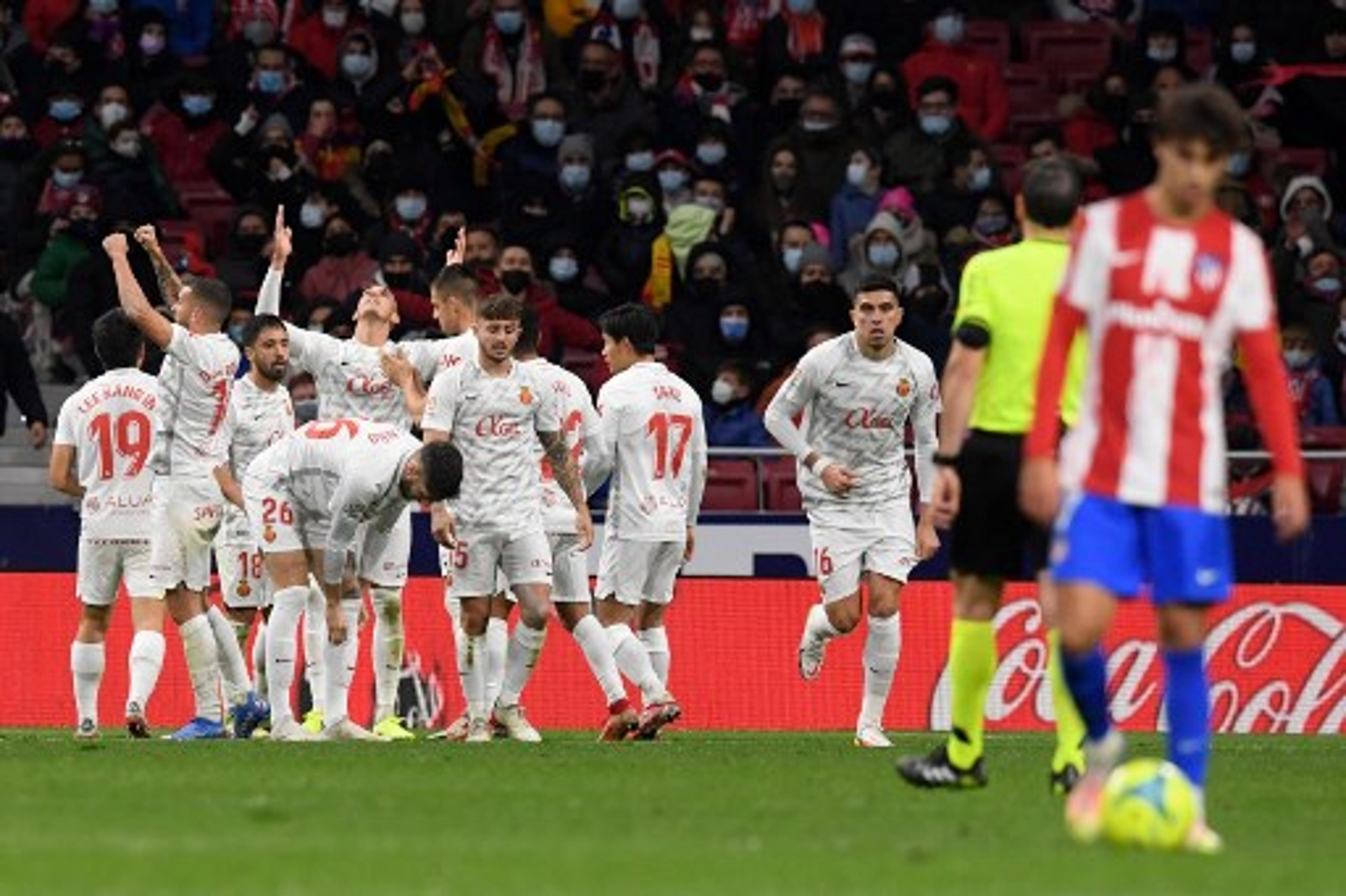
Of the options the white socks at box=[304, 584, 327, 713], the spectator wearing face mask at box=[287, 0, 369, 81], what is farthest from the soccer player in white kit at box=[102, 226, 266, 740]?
the spectator wearing face mask at box=[287, 0, 369, 81]

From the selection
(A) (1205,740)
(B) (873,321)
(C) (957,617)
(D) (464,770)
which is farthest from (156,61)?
(A) (1205,740)

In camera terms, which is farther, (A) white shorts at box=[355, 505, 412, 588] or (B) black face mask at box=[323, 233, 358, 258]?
(B) black face mask at box=[323, 233, 358, 258]

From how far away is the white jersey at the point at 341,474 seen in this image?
1766cm

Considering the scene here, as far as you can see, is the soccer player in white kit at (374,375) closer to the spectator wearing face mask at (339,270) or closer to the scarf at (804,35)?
the spectator wearing face mask at (339,270)

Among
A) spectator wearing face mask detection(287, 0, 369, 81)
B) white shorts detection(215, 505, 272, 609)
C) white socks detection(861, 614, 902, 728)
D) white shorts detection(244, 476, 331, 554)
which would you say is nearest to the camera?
white shorts detection(244, 476, 331, 554)

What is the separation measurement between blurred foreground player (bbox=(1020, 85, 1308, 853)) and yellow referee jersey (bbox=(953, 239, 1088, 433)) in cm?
222

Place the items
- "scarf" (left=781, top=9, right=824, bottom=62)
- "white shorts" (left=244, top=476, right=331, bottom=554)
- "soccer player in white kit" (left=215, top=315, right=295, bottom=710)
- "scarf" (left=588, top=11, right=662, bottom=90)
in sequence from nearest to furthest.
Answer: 1. "white shorts" (left=244, top=476, right=331, bottom=554)
2. "soccer player in white kit" (left=215, top=315, right=295, bottom=710)
3. "scarf" (left=588, top=11, right=662, bottom=90)
4. "scarf" (left=781, top=9, right=824, bottom=62)

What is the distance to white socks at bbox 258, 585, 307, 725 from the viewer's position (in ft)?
60.1

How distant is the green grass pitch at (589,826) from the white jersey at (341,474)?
1167mm

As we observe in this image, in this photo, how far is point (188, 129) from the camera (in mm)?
29438

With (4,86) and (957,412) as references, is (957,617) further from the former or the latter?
(4,86)

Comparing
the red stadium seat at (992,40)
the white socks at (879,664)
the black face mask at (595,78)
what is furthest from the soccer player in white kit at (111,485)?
the red stadium seat at (992,40)

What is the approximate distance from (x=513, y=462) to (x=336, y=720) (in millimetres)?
1696

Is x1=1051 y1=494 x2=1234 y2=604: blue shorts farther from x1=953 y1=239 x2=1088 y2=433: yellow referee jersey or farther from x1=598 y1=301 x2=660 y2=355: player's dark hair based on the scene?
x1=598 y1=301 x2=660 y2=355: player's dark hair
